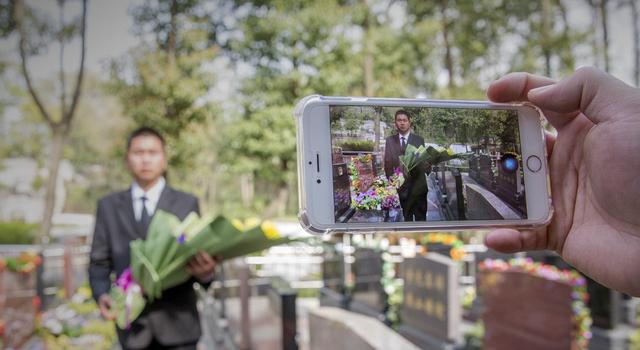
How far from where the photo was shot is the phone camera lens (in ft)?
3.77

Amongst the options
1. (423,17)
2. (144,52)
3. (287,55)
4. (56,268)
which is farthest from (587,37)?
(56,268)

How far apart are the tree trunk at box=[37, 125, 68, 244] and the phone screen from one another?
1290 cm

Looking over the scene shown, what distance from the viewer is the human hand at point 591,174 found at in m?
0.96

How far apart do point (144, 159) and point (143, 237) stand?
0.31 m

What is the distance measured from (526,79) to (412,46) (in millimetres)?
12447

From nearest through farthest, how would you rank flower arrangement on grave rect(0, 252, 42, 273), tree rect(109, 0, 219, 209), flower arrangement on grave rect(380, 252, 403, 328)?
1. flower arrangement on grave rect(0, 252, 42, 273)
2. flower arrangement on grave rect(380, 252, 403, 328)
3. tree rect(109, 0, 219, 209)

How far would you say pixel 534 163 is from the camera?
117cm

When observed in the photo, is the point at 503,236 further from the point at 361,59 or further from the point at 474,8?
the point at 474,8

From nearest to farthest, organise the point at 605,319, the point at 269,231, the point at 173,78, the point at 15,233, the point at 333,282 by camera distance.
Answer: the point at 269,231 → the point at 605,319 → the point at 333,282 → the point at 173,78 → the point at 15,233

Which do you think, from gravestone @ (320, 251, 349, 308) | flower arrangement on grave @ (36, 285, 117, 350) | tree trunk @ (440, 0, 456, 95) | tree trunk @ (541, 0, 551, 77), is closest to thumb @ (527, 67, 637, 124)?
flower arrangement on grave @ (36, 285, 117, 350)

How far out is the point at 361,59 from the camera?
12.0 meters

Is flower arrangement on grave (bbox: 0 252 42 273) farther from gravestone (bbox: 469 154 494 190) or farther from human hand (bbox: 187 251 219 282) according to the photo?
gravestone (bbox: 469 154 494 190)

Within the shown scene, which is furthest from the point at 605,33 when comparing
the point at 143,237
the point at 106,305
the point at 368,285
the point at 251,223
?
→ the point at 106,305

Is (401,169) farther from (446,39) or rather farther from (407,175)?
(446,39)
